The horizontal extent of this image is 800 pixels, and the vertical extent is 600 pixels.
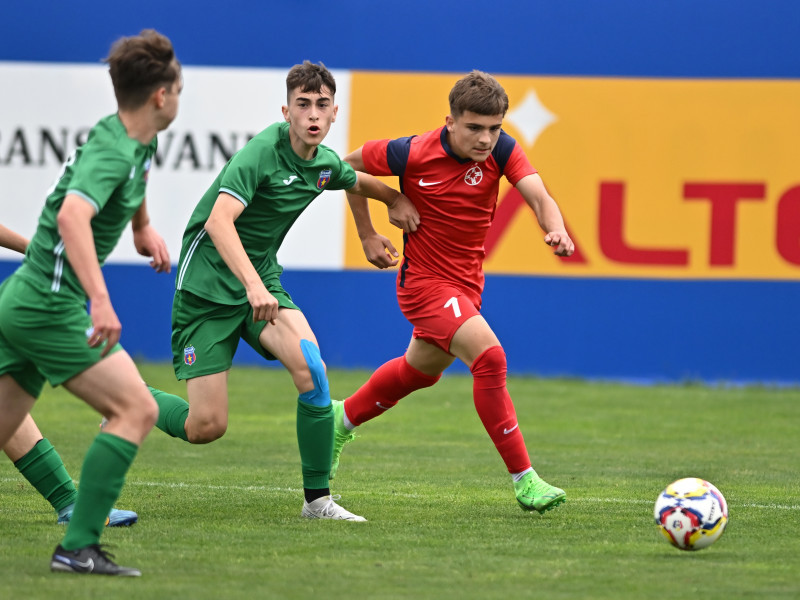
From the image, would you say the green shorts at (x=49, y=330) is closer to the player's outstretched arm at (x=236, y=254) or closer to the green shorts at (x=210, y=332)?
the player's outstretched arm at (x=236, y=254)

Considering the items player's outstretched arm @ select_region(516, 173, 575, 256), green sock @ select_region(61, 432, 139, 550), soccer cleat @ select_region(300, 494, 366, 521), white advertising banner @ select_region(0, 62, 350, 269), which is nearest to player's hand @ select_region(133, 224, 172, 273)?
green sock @ select_region(61, 432, 139, 550)

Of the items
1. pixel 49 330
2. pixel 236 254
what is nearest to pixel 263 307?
pixel 236 254

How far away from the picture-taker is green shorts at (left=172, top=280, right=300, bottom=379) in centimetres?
597

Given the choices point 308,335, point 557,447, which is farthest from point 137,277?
point 308,335

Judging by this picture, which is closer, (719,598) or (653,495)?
(719,598)

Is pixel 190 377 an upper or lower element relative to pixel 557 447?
upper

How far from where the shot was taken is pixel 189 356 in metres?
6.02

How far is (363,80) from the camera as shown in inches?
517

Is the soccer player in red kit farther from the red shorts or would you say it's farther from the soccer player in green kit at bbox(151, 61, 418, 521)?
the soccer player in green kit at bbox(151, 61, 418, 521)

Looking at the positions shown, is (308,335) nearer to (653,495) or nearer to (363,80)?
(653,495)

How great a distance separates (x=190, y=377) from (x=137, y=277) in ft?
24.7

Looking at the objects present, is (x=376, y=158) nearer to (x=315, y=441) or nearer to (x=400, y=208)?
(x=400, y=208)

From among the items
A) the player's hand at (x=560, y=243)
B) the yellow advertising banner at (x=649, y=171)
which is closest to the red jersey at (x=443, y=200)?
the player's hand at (x=560, y=243)

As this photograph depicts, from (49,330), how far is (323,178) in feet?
6.62
